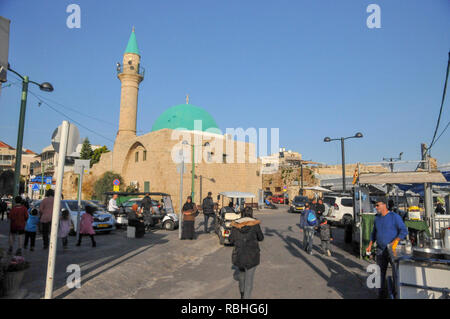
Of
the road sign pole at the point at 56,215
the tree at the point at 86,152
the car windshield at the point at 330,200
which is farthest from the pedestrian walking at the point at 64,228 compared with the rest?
the tree at the point at 86,152

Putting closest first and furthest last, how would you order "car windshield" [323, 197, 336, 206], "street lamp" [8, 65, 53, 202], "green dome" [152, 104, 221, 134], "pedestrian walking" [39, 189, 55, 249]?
"pedestrian walking" [39, 189, 55, 249] < "street lamp" [8, 65, 53, 202] < "car windshield" [323, 197, 336, 206] < "green dome" [152, 104, 221, 134]

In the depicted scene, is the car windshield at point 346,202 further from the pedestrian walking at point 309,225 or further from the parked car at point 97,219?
the parked car at point 97,219

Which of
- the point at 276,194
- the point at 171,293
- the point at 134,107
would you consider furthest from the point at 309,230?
the point at 276,194

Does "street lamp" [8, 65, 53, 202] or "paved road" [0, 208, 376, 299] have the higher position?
"street lamp" [8, 65, 53, 202]

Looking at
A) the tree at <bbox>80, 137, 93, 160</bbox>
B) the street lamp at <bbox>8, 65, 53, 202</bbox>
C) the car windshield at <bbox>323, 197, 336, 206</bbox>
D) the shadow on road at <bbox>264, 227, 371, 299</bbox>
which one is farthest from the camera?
the tree at <bbox>80, 137, 93, 160</bbox>

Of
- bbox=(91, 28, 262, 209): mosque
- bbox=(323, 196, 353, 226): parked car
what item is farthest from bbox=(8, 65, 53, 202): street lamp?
bbox=(91, 28, 262, 209): mosque

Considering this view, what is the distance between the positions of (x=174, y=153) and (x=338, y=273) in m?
22.6

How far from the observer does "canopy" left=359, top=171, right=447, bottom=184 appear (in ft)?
30.3

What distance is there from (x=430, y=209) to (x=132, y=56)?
30549mm

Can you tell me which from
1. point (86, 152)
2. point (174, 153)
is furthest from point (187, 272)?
point (86, 152)

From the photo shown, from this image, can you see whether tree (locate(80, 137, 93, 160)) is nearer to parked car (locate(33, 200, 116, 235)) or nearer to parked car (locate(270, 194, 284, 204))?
parked car (locate(270, 194, 284, 204))

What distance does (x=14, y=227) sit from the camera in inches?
314

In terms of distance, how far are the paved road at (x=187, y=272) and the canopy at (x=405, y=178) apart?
97.2 inches

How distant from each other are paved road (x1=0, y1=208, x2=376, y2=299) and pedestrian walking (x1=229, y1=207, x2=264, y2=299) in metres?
0.56
